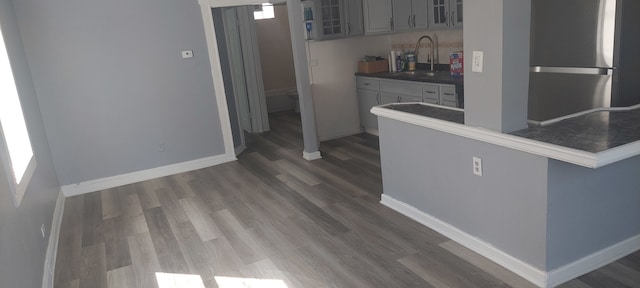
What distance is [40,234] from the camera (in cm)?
305

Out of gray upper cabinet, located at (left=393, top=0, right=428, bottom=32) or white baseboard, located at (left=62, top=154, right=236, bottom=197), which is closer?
white baseboard, located at (left=62, top=154, right=236, bottom=197)

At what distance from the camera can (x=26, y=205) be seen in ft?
9.16

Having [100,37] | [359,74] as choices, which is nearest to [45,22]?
[100,37]

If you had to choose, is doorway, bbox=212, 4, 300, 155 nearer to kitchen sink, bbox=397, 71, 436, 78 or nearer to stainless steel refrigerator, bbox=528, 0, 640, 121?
kitchen sink, bbox=397, 71, 436, 78

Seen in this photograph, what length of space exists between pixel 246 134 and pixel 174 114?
5.73 ft

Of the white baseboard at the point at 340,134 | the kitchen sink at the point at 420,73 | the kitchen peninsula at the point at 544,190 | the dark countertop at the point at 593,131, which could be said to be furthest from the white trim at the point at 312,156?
the dark countertop at the point at 593,131

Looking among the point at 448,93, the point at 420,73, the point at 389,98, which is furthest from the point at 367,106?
the point at 448,93

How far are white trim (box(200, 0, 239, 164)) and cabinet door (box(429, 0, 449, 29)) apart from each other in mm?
2100

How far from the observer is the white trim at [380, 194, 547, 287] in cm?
241

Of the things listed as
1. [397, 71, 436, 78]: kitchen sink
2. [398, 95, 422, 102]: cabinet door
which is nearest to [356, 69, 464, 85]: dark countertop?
[397, 71, 436, 78]: kitchen sink

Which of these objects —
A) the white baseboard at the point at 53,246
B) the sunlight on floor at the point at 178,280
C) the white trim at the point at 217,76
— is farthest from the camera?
the white trim at the point at 217,76

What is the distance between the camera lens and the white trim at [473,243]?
241 cm

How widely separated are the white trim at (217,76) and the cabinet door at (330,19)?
3.48 feet

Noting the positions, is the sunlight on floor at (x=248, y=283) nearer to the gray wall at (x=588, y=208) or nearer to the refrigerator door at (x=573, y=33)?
the gray wall at (x=588, y=208)
